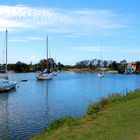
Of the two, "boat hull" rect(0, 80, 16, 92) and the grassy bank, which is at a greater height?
the grassy bank

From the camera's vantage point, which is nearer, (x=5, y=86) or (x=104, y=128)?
(x=104, y=128)

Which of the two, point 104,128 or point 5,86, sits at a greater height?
point 104,128

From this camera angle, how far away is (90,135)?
48.1 ft

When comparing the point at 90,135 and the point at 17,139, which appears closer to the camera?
the point at 90,135

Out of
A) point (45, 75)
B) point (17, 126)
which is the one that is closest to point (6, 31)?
point (45, 75)

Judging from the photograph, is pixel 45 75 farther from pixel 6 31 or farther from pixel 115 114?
pixel 115 114

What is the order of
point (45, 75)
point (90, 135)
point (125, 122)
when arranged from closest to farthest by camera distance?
1. point (90, 135)
2. point (125, 122)
3. point (45, 75)

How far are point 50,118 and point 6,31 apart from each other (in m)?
49.7

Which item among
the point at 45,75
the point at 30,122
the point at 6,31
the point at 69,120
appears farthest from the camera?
the point at 45,75

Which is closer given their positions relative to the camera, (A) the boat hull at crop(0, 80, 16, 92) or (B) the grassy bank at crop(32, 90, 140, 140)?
(B) the grassy bank at crop(32, 90, 140, 140)

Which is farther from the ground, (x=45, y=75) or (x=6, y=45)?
(x=6, y=45)

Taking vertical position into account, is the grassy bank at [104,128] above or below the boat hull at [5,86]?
above

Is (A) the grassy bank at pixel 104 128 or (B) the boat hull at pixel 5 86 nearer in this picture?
(A) the grassy bank at pixel 104 128

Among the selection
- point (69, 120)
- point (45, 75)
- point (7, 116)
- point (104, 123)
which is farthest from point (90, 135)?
point (45, 75)
